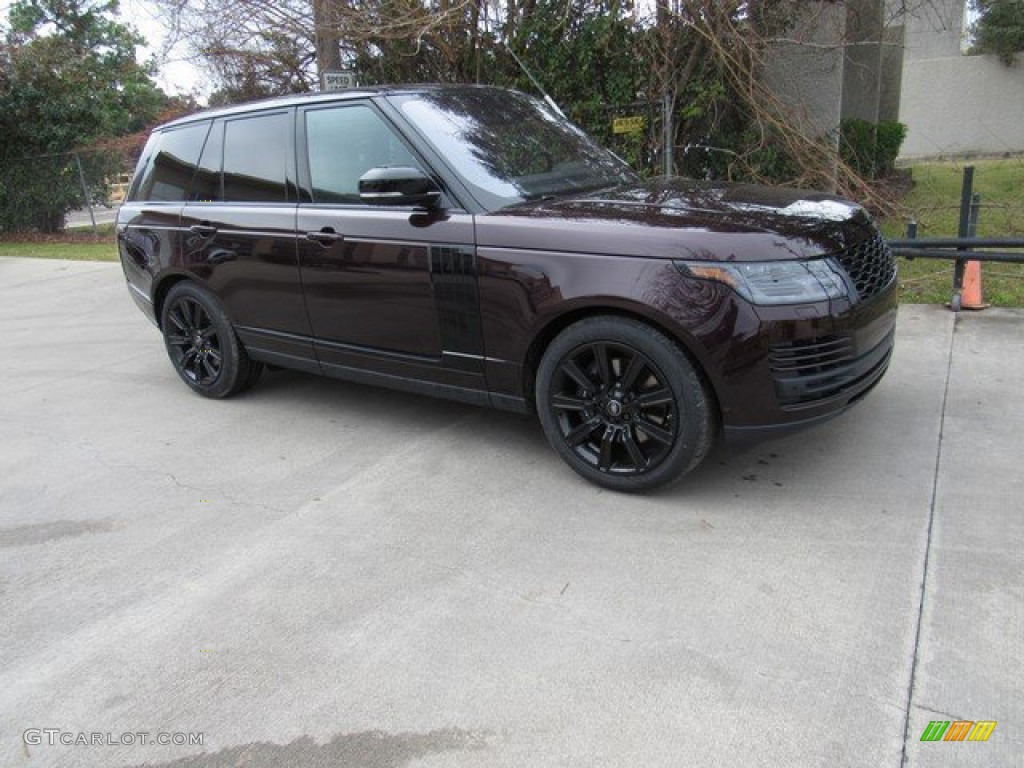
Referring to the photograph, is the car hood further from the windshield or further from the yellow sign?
the yellow sign

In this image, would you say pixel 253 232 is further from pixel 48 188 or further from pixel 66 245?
pixel 48 188

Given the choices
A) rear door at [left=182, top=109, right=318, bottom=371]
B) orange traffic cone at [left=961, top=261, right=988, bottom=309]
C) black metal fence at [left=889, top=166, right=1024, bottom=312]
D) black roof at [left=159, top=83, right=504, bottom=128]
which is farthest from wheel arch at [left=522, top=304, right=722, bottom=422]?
orange traffic cone at [left=961, top=261, right=988, bottom=309]

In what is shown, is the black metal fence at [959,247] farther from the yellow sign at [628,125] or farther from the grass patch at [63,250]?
the grass patch at [63,250]

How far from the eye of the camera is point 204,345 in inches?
213

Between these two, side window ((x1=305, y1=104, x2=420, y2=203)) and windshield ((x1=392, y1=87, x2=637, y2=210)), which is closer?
windshield ((x1=392, y1=87, x2=637, y2=210))

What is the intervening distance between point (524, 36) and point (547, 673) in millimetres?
8224

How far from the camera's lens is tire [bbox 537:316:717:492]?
132 inches

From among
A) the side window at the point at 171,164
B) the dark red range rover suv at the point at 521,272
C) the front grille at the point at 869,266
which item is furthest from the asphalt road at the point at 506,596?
the side window at the point at 171,164

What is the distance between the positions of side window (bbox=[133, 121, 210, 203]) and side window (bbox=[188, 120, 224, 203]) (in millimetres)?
72

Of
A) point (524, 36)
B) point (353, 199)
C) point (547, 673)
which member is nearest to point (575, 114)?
point (524, 36)

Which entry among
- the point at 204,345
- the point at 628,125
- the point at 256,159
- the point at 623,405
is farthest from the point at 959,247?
the point at 204,345

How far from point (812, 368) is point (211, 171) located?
3818 millimetres

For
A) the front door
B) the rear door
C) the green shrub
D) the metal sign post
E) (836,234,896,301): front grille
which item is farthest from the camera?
the green shrub

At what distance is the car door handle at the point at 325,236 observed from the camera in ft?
14.0
